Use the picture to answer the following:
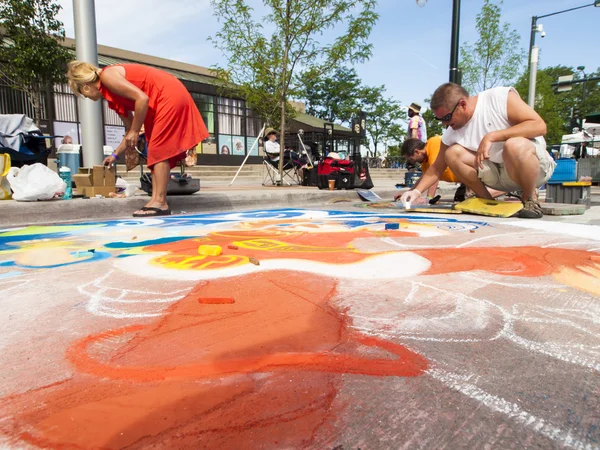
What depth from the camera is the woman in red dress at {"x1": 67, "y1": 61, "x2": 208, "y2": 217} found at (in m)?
3.43

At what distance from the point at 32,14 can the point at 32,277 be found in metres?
9.48

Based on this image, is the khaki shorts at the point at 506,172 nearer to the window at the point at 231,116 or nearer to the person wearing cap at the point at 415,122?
the person wearing cap at the point at 415,122

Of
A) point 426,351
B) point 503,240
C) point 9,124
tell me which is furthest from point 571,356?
point 9,124

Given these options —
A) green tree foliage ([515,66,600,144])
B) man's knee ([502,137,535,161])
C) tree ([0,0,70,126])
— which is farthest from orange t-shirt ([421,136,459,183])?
green tree foliage ([515,66,600,144])

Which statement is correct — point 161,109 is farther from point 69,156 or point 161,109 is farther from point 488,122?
point 488,122

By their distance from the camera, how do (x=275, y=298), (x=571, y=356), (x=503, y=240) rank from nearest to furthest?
(x=571, y=356)
(x=275, y=298)
(x=503, y=240)

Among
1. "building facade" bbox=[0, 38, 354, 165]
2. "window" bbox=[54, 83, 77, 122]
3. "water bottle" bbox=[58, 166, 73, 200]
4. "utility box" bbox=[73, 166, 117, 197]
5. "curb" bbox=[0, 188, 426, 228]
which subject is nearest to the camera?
"curb" bbox=[0, 188, 426, 228]

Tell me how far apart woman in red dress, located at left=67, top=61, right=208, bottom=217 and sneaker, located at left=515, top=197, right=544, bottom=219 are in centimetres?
305

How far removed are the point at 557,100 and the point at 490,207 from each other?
23.2m

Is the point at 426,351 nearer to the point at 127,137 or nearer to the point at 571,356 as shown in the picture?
the point at 571,356

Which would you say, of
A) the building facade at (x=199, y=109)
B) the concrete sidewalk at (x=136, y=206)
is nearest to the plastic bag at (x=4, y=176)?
the concrete sidewalk at (x=136, y=206)

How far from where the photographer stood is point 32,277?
1692 mm

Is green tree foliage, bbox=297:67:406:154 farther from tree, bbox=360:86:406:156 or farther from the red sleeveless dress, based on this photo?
the red sleeveless dress

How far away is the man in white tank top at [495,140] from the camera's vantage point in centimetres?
336
